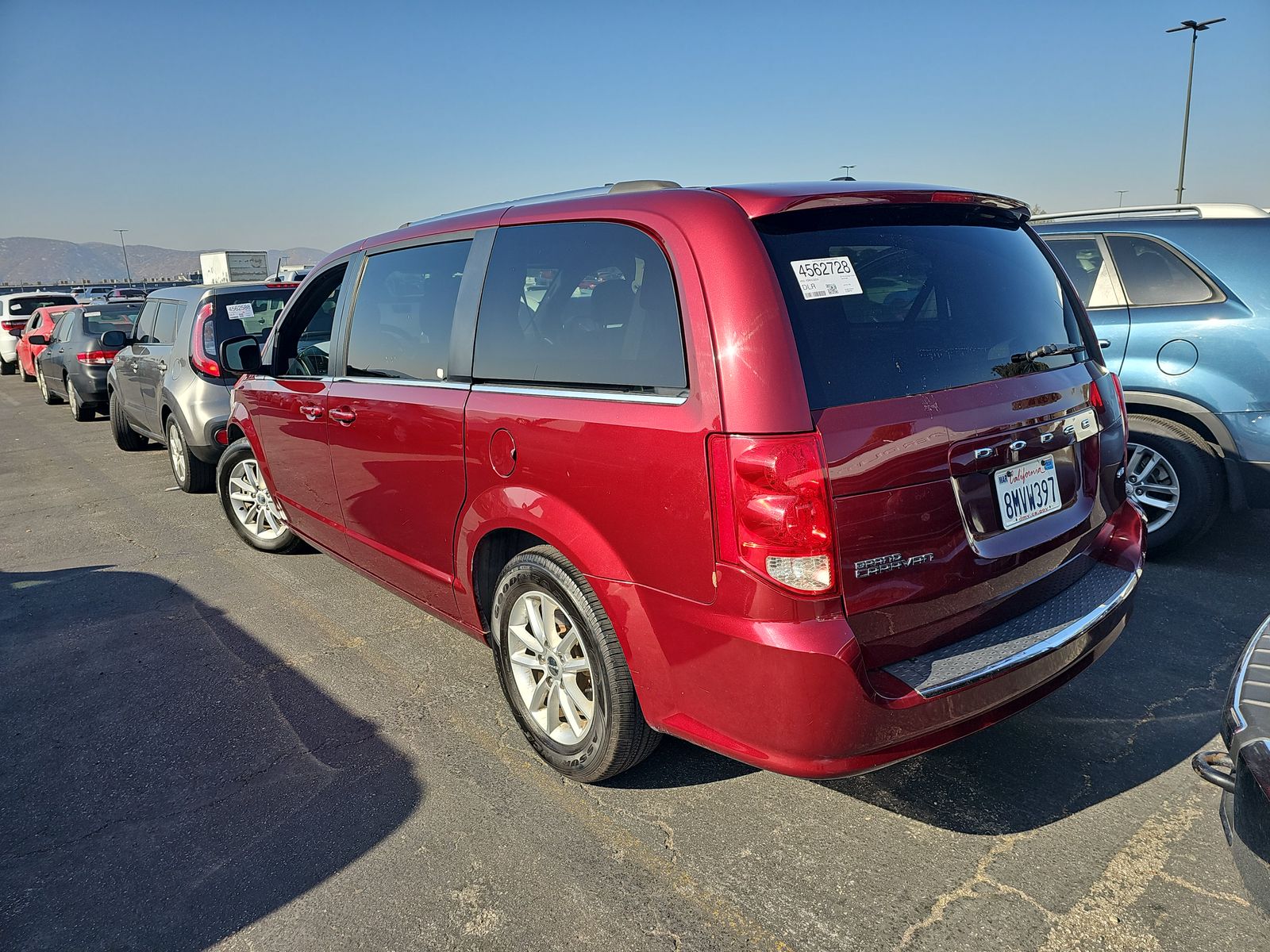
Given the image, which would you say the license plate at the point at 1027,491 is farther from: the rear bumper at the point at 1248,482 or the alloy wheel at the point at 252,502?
the alloy wheel at the point at 252,502

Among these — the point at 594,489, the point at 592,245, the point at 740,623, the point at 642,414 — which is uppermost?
the point at 592,245

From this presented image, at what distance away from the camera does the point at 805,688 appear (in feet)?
6.85

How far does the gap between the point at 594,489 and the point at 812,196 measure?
103cm

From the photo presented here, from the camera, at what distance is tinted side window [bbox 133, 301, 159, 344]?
8102 mm

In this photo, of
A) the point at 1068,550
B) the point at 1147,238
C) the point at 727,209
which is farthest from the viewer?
the point at 1147,238

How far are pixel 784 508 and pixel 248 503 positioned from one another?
15.3 ft

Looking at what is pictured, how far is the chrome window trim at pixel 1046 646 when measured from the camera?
7.20ft

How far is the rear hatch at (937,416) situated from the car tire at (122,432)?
8840mm

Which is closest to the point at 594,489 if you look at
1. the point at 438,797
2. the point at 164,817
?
the point at 438,797

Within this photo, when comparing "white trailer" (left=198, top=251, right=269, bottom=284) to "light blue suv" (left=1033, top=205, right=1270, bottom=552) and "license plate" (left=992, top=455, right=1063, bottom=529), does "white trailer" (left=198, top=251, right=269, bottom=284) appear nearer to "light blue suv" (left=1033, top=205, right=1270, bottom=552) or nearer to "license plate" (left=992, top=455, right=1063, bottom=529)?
"light blue suv" (left=1033, top=205, right=1270, bottom=552)

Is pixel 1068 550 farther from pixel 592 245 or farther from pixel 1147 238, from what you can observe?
pixel 1147 238

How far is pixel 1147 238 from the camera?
4762 millimetres

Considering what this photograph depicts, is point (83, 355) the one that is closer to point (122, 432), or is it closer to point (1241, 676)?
point (122, 432)

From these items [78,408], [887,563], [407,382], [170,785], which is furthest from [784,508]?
[78,408]
